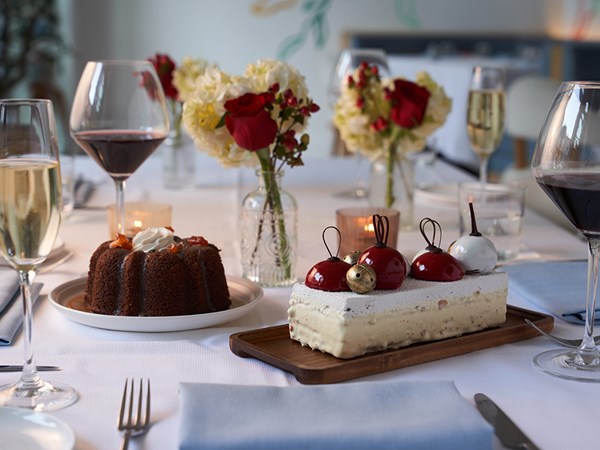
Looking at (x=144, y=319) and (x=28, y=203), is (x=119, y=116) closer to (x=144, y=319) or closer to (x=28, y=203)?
(x=144, y=319)

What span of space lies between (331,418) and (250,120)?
2.23ft

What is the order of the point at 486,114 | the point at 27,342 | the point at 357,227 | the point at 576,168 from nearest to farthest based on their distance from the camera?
the point at 27,342 < the point at 576,168 < the point at 357,227 < the point at 486,114

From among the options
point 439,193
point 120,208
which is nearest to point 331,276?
point 120,208

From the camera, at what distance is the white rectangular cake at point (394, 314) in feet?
3.42

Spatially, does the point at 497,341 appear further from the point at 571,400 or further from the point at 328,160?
the point at 328,160

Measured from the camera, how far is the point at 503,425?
2.89 ft

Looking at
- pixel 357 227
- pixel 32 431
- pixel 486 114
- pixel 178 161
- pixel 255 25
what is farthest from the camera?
pixel 255 25

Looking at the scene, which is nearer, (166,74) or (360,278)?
(360,278)

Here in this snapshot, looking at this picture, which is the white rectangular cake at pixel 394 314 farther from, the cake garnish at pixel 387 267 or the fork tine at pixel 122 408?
the fork tine at pixel 122 408

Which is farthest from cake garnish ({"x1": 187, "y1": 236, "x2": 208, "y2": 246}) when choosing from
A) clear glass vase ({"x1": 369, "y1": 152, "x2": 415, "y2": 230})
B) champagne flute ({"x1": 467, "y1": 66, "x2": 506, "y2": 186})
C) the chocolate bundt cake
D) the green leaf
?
the green leaf

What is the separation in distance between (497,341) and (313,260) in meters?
0.57

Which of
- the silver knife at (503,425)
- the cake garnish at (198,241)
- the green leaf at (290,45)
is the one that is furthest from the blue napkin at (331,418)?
the green leaf at (290,45)

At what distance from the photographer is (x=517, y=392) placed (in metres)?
1.00

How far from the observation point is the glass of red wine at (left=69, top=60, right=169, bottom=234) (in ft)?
5.15
